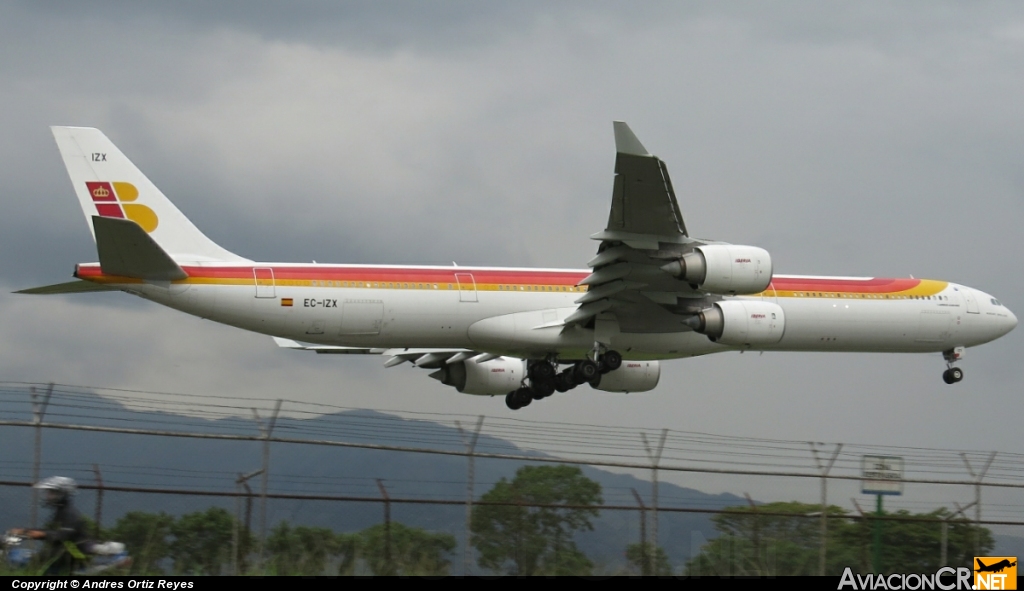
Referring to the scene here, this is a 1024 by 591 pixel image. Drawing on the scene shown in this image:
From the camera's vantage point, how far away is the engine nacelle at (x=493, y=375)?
3266cm

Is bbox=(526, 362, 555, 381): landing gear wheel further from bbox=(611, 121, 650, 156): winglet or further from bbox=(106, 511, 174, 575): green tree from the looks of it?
bbox=(106, 511, 174, 575): green tree

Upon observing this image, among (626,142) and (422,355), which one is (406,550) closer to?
(626,142)

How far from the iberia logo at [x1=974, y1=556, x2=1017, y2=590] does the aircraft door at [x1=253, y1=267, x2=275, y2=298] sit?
16.0 meters

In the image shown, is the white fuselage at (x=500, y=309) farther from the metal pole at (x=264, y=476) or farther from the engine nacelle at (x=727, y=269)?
the metal pole at (x=264, y=476)

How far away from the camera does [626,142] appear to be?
22.3 metres

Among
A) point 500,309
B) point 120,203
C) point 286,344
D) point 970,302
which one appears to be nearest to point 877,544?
point 500,309

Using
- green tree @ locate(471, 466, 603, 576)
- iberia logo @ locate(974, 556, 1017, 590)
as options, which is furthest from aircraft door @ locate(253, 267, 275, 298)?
iberia logo @ locate(974, 556, 1017, 590)

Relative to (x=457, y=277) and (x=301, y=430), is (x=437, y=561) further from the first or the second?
(x=457, y=277)

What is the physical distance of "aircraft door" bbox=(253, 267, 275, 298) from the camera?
25.8m

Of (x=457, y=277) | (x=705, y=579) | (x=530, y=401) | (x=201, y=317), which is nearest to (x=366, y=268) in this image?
(x=457, y=277)

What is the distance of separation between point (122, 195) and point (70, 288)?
9.73ft

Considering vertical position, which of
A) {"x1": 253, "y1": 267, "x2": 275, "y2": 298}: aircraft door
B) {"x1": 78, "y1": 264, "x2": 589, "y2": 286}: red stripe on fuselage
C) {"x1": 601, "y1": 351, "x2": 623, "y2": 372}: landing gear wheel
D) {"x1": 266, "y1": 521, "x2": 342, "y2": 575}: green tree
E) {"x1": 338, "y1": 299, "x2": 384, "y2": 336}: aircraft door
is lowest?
{"x1": 266, "y1": 521, "x2": 342, "y2": 575}: green tree

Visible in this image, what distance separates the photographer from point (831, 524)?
1850cm

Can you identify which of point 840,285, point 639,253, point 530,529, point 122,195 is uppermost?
point 122,195
